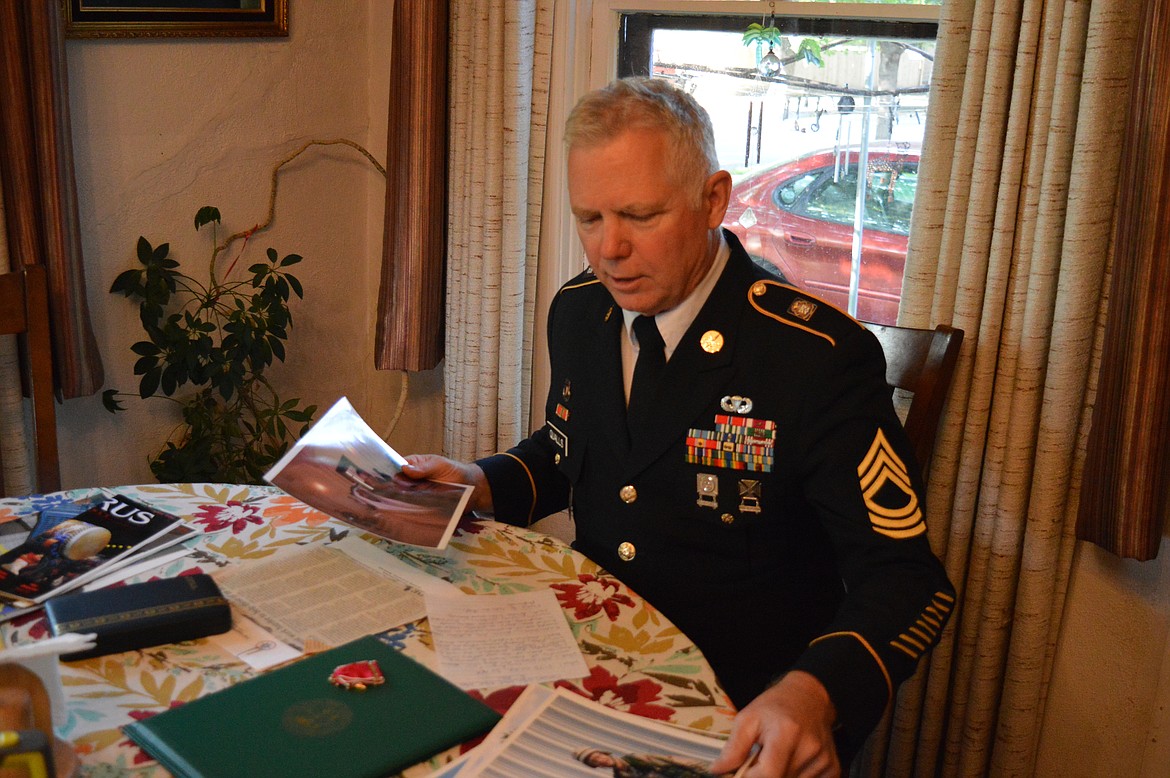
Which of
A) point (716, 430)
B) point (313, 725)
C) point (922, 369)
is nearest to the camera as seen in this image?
point (313, 725)

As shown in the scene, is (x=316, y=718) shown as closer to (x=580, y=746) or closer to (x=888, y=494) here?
(x=580, y=746)

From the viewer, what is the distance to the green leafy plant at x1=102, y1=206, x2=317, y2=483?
7.70ft

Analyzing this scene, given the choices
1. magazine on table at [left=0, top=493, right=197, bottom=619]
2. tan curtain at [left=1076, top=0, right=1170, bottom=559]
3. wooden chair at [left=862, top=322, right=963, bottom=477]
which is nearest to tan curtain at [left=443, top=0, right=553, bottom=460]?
wooden chair at [left=862, top=322, right=963, bottom=477]

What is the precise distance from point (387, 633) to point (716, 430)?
522 mm

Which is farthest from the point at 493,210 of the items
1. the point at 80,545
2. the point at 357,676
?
the point at 357,676

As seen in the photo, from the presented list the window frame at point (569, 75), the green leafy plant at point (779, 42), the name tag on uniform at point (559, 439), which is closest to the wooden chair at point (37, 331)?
the name tag on uniform at point (559, 439)

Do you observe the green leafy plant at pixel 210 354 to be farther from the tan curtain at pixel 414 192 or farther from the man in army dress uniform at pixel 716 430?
the man in army dress uniform at pixel 716 430

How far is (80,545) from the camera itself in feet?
4.50

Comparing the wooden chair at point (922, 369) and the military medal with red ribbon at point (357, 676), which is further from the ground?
the wooden chair at point (922, 369)

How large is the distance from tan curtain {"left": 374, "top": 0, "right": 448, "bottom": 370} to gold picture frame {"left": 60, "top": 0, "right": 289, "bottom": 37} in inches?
11.8

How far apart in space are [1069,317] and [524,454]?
93 centimetres

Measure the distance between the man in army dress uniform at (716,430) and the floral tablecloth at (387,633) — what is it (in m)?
0.14

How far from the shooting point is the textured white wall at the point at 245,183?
2344mm

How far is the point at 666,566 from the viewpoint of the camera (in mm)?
1510
